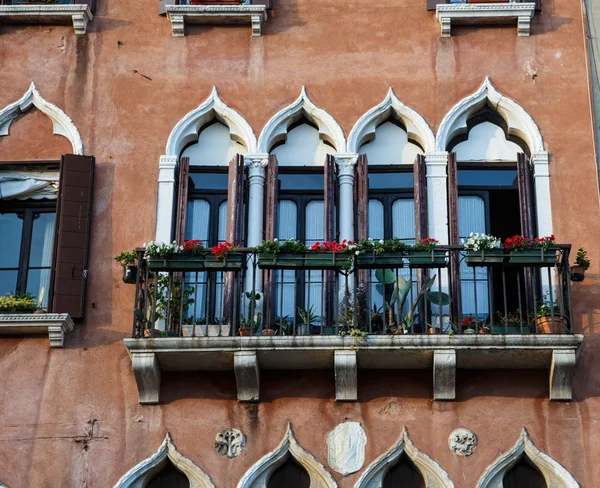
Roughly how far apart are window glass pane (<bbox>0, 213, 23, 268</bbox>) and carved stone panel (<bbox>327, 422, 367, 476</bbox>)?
4075 mm

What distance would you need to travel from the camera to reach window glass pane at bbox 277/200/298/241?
1571 centimetres

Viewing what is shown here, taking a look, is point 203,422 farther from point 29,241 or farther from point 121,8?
point 121,8

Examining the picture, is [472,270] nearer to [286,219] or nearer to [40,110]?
[286,219]

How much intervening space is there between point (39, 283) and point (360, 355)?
3735 millimetres

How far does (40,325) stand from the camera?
14.8 metres

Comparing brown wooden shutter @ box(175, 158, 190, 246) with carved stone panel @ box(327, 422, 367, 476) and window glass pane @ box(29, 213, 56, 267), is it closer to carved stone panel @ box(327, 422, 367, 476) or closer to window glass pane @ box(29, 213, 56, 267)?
window glass pane @ box(29, 213, 56, 267)

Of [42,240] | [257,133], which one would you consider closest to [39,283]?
[42,240]

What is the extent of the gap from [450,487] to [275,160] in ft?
13.6

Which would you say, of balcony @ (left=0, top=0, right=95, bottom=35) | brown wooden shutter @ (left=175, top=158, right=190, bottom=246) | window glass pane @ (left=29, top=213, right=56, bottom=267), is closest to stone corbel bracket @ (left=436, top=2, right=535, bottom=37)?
brown wooden shutter @ (left=175, top=158, right=190, bottom=246)

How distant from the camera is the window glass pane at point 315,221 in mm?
15672

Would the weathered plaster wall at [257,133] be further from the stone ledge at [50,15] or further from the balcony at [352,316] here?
the balcony at [352,316]

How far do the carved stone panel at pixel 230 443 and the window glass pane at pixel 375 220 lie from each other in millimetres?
2737

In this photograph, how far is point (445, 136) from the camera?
15898 mm

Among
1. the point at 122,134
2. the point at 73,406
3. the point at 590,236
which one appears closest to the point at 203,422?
the point at 73,406
